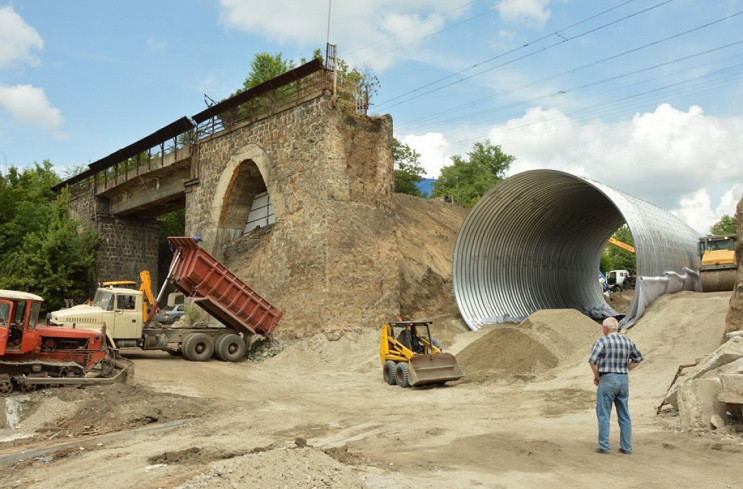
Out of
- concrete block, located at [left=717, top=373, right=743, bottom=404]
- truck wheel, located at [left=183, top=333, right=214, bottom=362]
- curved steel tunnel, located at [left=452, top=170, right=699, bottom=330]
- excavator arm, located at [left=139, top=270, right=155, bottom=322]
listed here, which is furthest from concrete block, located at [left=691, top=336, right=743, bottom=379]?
excavator arm, located at [left=139, top=270, right=155, bottom=322]

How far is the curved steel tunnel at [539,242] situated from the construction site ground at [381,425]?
3416mm

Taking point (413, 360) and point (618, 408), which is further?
point (413, 360)

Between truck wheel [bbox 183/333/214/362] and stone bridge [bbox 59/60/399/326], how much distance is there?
276 centimetres

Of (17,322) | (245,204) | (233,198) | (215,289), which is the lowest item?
(17,322)

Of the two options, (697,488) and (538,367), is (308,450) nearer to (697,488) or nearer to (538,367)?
(697,488)

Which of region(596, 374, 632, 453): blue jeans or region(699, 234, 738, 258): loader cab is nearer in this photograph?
region(596, 374, 632, 453): blue jeans

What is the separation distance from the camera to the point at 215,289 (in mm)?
16797

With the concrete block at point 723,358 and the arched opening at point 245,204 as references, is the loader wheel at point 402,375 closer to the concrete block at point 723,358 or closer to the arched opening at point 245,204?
the concrete block at point 723,358

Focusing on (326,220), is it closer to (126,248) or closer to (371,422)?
(371,422)

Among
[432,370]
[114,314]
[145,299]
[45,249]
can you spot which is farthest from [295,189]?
[45,249]

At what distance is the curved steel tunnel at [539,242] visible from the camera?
1869 cm

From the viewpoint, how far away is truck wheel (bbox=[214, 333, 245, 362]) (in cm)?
1698

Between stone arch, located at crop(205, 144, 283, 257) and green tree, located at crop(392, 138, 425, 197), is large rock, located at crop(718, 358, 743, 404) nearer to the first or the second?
stone arch, located at crop(205, 144, 283, 257)

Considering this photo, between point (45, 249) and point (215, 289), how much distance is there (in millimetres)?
16546
